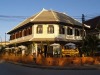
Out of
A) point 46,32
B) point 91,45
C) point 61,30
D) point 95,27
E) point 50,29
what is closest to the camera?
point 91,45

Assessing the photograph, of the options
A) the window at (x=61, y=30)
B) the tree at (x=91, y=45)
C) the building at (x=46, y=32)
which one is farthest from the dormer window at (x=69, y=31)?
the tree at (x=91, y=45)

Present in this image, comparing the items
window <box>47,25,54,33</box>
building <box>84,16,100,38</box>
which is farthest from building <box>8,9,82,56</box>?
building <box>84,16,100,38</box>

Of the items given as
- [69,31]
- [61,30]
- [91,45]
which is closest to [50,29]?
[61,30]

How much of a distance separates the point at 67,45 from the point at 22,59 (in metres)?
11.0

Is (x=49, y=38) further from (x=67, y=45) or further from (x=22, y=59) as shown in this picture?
(x=22, y=59)

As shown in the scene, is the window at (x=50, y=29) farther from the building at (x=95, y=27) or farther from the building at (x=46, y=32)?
the building at (x=95, y=27)

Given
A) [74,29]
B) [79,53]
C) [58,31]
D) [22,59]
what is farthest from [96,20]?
[22,59]

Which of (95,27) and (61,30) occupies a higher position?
(95,27)

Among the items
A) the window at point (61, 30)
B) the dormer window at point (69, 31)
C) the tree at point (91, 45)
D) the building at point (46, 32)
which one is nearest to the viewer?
the tree at point (91, 45)

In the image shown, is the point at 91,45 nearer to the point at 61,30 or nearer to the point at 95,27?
the point at 61,30

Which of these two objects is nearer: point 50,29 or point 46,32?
point 46,32

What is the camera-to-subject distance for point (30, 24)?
48125mm

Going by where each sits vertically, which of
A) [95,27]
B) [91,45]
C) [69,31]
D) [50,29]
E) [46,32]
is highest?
[95,27]

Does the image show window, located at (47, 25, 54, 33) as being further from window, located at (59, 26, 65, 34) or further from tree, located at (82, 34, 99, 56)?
tree, located at (82, 34, 99, 56)
